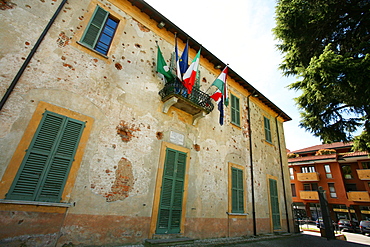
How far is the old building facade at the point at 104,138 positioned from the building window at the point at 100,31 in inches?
1.5

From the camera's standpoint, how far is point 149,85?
665cm

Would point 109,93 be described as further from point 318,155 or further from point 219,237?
point 318,155

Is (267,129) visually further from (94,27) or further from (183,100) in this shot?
(94,27)

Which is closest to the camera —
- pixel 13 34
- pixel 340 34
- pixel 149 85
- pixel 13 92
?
pixel 13 92

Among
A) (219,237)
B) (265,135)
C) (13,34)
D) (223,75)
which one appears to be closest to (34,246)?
(13,34)

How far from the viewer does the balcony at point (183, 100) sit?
21.7 feet

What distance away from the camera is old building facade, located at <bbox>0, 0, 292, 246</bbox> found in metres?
4.00

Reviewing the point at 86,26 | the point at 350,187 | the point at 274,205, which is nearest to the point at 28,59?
the point at 86,26

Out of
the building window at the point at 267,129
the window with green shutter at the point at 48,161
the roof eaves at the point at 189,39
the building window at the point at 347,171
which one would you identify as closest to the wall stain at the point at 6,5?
the window with green shutter at the point at 48,161

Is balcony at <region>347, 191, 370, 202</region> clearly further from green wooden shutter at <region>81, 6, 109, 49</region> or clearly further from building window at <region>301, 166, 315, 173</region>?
green wooden shutter at <region>81, 6, 109, 49</region>

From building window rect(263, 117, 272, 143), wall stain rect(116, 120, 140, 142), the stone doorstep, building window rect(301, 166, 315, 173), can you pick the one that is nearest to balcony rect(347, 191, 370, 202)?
building window rect(301, 166, 315, 173)

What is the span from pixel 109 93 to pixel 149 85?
1.55m

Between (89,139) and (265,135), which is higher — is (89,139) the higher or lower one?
the lower one

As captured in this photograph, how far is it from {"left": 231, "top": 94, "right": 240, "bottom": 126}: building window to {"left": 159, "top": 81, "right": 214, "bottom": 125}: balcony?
2.70 meters
